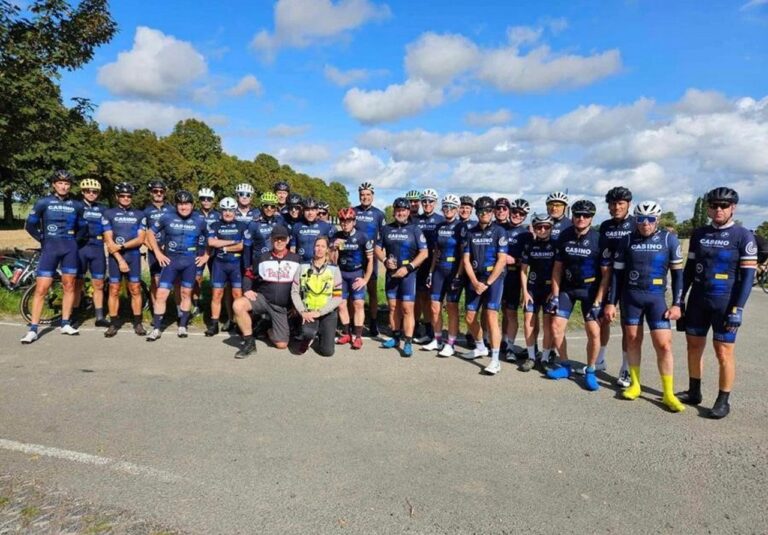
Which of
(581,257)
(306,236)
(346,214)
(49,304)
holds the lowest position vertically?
(49,304)

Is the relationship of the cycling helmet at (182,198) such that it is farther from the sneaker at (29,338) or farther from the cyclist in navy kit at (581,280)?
the cyclist in navy kit at (581,280)

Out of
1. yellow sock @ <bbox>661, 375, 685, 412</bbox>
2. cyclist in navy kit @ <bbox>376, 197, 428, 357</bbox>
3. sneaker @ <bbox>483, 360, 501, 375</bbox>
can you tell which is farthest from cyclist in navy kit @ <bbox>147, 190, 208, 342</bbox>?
yellow sock @ <bbox>661, 375, 685, 412</bbox>

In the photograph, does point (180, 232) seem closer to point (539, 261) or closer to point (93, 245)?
point (93, 245)

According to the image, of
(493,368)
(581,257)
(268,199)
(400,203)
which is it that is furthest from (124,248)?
(581,257)

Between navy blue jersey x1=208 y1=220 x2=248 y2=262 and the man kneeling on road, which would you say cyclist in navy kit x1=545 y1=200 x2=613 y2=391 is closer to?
the man kneeling on road

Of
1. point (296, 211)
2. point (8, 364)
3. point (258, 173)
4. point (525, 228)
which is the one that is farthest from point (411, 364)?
point (258, 173)

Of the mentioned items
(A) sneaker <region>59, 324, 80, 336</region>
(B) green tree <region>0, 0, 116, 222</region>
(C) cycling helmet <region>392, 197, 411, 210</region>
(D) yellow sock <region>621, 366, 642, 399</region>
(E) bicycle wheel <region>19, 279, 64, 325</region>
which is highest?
(B) green tree <region>0, 0, 116, 222</region>

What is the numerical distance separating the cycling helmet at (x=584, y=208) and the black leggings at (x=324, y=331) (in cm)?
376

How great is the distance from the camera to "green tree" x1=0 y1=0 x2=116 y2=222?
25.3 feet

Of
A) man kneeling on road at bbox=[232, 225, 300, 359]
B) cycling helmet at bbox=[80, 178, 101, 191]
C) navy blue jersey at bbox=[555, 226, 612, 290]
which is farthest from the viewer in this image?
cycling helmet at bbox=[80, 178, 101, 191]

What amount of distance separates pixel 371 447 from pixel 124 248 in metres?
6.03

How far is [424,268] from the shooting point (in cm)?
793

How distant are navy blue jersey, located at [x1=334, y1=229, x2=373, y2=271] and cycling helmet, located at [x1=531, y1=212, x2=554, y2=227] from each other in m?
2.56

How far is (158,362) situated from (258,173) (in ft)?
190
